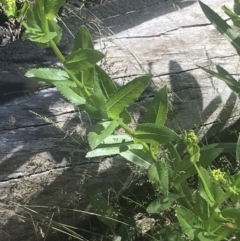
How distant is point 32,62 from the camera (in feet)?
6.28

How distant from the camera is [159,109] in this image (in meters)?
1.72

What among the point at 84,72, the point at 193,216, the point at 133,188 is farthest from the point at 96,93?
the point at 133,188

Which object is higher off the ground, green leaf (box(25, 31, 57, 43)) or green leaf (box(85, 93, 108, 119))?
green leaf (box(25, 31, 57, 43))

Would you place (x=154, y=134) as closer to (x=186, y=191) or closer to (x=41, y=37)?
(x=186, y=191)

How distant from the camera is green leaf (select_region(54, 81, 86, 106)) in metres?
1.53

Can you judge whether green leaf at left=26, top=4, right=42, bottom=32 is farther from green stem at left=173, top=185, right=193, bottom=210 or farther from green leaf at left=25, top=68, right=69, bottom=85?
green stem at left=173, top=185, right=193, bottom=210

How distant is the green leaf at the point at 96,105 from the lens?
1520 millimetres

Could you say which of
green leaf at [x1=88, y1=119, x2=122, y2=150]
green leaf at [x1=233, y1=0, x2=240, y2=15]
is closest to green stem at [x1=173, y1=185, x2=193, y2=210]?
green leaf at [x1=88, y1=119, x2=122, y2=150]

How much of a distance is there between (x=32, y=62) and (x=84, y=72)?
0.40 m

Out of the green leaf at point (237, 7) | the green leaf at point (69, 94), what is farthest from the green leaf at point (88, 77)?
the green leaf at point (237, 7)

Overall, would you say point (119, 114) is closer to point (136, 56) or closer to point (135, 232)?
point (136, 56)

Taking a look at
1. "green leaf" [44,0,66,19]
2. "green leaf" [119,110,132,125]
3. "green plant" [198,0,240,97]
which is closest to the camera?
"green leaf" [44,0,66,19]

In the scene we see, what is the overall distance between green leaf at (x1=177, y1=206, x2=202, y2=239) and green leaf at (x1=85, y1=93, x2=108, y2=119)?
0.38 m

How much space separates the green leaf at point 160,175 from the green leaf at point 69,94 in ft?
1.02
